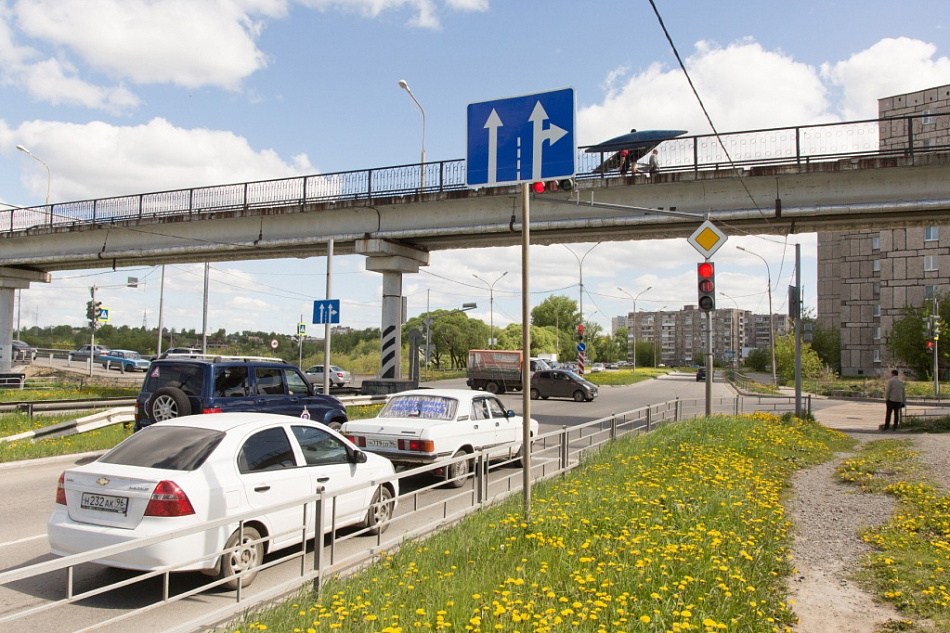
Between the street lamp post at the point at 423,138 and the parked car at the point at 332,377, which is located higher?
the street lamp post at the point at 423,138

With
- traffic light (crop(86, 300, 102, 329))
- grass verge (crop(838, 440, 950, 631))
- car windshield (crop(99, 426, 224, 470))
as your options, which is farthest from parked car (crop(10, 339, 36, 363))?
grass verge (crop(838, 440, 950, 631))

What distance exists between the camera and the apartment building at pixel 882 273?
223ft

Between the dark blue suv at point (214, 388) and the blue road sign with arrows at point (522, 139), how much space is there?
6694mm

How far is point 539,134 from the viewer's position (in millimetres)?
6344

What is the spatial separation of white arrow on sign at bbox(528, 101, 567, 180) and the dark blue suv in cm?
722

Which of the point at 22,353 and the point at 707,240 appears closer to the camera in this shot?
the point at 707,240

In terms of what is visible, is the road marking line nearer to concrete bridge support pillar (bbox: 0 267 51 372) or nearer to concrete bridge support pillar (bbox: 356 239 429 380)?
concrete bridge support pillar (bbox: 356 239 429 380)

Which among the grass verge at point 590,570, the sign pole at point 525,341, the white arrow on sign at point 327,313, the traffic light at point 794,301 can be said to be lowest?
the grass verge at point 590,570

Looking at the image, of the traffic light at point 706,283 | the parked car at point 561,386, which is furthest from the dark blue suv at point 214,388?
the parked car at point 561,386

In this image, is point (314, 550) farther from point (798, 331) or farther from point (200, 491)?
point (798, 331)

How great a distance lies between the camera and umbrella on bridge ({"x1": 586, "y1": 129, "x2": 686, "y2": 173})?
1978 cm

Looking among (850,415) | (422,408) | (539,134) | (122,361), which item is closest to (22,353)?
(122,361)

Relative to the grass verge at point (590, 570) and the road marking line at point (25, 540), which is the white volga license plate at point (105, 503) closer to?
the grass verge at point (590, 570)

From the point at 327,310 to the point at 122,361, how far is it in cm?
4139
